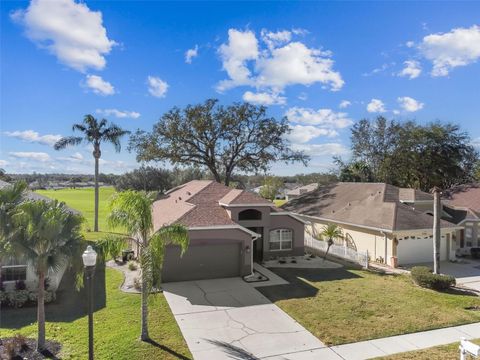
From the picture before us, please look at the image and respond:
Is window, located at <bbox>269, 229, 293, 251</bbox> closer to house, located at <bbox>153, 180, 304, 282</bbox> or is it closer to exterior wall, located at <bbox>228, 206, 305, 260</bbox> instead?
house, located at <bbox>153, 180, 304, 282</bbox>

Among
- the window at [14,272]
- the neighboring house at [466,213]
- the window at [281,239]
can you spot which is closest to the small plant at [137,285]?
the window at [14,272]

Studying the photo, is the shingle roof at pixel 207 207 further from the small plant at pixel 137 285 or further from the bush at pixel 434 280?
the bush at pixel 434 280

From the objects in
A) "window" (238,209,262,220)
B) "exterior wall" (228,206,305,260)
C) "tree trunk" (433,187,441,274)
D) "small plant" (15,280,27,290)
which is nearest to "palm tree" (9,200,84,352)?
"small plant" (15,280,27,290)

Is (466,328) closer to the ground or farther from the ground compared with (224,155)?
closer to the ground

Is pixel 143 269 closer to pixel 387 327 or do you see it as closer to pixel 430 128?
pixel 387 327

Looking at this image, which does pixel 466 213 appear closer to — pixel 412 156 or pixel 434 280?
pixel 434 280

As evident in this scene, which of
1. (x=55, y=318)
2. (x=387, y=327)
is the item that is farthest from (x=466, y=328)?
(x=55, y=318)
